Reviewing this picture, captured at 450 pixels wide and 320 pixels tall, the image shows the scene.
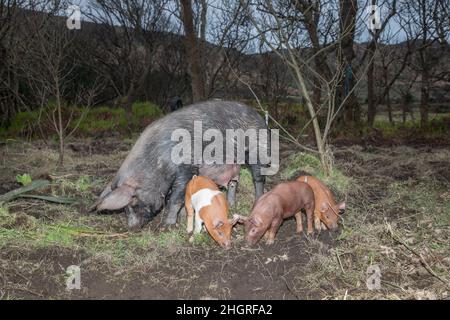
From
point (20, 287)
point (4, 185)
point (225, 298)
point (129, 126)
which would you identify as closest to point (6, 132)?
point (129, 126)

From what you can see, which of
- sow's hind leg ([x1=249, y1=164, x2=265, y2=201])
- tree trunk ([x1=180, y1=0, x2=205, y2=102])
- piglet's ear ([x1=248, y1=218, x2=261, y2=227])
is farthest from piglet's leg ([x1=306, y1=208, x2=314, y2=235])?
tree trunk ([x1=180, y1=0, x2=205, y2=102])

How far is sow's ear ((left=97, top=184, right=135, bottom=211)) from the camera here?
485 cm

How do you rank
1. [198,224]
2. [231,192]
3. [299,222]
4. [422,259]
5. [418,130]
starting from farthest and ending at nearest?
[418,130], [231,192], [299,222], [198,224], [422,259]

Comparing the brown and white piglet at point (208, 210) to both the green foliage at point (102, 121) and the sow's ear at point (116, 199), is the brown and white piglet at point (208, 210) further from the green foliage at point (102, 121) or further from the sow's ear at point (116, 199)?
the green foliage at point (102, 121)

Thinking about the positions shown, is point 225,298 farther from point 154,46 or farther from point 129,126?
point 154,46

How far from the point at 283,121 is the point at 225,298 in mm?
9813

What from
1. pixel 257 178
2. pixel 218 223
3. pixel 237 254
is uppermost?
pixel 257 178

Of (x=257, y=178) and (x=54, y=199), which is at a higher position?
(x=257, y=178)

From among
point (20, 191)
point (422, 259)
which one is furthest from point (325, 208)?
point (20, 191)

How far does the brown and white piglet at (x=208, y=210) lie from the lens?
450cm

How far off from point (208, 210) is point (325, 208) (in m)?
1.15

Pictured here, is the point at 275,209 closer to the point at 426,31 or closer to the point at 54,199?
the point at 54,199

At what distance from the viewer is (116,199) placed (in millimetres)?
4863

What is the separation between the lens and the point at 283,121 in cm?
1309
